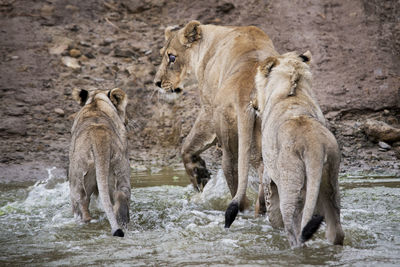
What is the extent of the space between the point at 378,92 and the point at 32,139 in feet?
18.7

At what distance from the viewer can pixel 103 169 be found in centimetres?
553

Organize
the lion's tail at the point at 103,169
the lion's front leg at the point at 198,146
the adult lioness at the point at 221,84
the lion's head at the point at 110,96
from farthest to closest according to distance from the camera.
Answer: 1. the lion's front leg at the point at 198,146
2. the lion's head at the point at 110,96
3. the adult lioness at the point at 221,84
4. the lion's tail at the point at 103,169

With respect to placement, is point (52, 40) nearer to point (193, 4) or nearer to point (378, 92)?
point (193, 4)

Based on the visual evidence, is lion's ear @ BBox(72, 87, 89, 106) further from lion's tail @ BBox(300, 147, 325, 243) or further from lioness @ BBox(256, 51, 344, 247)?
lion's tail @ BBox(300, 147, 325, 243)

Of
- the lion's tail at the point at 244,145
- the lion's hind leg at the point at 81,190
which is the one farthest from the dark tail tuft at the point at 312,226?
the lion's hind leg at the point at 81,190

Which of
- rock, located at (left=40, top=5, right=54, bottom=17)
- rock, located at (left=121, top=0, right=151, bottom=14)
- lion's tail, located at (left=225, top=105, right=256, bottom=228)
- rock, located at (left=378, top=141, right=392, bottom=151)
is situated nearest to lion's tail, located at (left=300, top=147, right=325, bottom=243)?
lion's tail, located at (left=225, top=105, right=256, bottom=228)

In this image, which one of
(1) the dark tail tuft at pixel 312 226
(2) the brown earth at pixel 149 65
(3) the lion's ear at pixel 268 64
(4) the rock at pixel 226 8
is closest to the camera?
(1) the dark tail tuft at pixel 312 226

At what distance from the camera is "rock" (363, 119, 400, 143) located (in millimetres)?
9695

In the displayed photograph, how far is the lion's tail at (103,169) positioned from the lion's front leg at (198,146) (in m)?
1.51

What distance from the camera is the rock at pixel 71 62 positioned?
39.0 ft

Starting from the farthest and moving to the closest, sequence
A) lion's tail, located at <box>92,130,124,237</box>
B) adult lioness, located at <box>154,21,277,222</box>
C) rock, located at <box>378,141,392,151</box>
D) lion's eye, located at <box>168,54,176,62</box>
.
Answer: rock, located at <box>378,141,392,151</box> < lion's eye, located at <box>168,54,176,62</box> < adult lioness, located at <box>154,21,277,222</box> < lion's tail, located at <box>92,130,124,237</box>

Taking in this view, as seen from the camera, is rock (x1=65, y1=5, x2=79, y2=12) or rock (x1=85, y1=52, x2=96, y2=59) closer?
rock (x1=85, y1=52, x2=96, y2=59)

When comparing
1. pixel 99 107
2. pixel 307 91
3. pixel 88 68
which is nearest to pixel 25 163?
pixel 88 68

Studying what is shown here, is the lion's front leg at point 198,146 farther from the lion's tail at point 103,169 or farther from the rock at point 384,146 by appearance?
the rock at point 384,146
